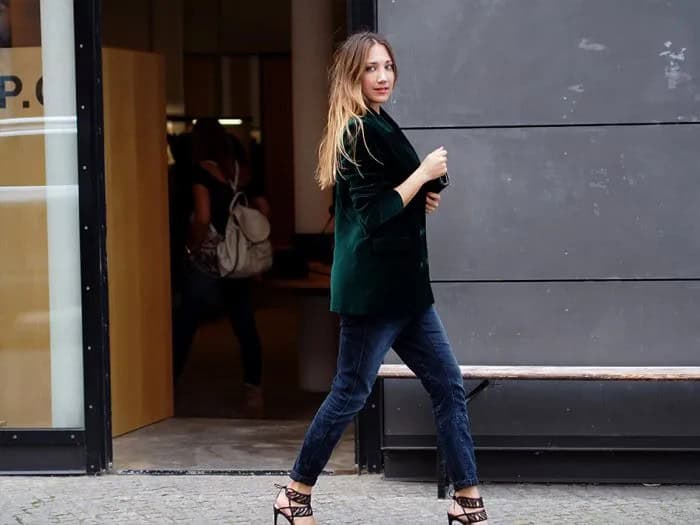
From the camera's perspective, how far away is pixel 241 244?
873cm

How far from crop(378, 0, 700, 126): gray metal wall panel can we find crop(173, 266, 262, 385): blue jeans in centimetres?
284

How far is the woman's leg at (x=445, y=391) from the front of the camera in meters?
5.34

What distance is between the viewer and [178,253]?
1138 cm

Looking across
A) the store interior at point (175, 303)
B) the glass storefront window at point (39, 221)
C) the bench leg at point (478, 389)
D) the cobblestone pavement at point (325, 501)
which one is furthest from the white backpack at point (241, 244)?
the bench leg at point (478, 389)

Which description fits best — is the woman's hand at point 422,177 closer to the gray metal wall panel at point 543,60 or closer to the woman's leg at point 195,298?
the gray metal wall panel at point 543,60

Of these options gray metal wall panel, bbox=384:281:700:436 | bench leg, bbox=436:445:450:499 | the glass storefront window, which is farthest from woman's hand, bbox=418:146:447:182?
the glass storefront window

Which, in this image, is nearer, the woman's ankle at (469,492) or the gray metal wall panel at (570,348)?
the woman's ankle at (469,492)

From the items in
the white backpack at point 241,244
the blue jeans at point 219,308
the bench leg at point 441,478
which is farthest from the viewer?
the blue jeans at point 219,308

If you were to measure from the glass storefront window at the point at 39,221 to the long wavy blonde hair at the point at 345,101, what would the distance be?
198cm

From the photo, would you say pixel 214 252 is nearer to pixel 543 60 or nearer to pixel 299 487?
pixel 543 60

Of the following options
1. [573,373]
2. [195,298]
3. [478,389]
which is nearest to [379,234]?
[478,389]

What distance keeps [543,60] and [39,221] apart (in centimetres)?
A: 271

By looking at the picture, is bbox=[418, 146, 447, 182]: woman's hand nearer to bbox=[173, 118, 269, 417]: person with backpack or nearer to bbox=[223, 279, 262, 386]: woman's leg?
bbox=[173, 118, 269, 417]: person with backpack

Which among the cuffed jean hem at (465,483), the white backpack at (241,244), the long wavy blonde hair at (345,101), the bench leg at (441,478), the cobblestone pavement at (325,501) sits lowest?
the cobblestone pavement at (325,501)
